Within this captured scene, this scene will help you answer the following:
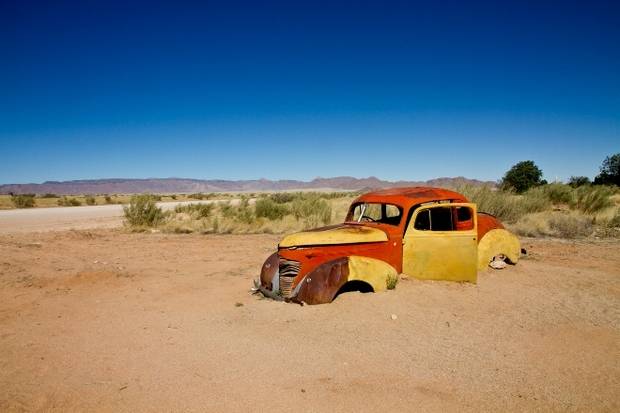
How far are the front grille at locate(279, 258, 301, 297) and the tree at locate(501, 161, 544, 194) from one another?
30533 millimetres

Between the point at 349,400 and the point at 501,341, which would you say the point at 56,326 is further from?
the point at 501,341

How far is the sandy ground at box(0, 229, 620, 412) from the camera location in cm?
335

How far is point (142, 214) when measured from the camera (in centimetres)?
1569

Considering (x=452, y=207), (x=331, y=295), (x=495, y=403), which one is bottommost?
(x=495, y=403)

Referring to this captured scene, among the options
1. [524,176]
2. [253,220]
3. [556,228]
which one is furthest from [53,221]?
[524,176]

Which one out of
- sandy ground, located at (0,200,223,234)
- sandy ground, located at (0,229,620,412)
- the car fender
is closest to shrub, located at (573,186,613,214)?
sandy ground, located at (0,229,620,412)

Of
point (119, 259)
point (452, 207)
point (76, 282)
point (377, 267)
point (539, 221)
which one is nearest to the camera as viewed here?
point (377, 267)

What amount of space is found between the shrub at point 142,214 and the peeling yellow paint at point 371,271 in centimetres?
1248

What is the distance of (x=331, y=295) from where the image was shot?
16.9 feet

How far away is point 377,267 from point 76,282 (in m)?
5.45

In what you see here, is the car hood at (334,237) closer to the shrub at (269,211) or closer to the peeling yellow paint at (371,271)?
the peeling yellow paint at (371,271)

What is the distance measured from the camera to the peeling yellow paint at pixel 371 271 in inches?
208

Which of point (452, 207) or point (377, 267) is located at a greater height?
point (452, 207)

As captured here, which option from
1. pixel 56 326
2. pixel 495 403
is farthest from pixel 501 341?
pixel 56 326
